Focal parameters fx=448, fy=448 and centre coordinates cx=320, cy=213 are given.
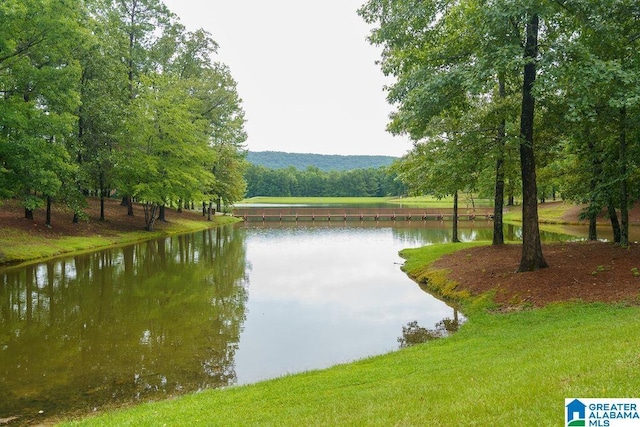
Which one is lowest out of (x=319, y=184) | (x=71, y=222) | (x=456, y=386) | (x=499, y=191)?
(x=456, y=386)

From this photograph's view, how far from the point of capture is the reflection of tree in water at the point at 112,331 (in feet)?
29.1

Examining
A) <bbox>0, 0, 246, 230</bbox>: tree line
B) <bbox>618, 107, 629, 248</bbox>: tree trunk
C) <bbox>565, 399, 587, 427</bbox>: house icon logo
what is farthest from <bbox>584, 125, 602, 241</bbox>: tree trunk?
<bbox>0, 0, 246, 230</bbox>: tree line

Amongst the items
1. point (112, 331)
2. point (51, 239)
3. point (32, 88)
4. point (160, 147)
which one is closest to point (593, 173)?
point (112, 331)

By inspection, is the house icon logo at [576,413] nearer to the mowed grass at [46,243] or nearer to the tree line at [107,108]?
the tree line at [107,108]

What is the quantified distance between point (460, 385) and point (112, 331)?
9.99m

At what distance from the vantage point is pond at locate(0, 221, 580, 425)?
916 centimetres

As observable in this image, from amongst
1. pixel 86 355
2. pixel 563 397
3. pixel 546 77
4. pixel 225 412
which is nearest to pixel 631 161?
pixel 546 77

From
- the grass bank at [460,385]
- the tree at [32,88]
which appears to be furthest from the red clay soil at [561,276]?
the tree at [32,88]

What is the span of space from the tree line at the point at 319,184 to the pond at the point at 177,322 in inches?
5539

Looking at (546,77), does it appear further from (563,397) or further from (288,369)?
(288,369)

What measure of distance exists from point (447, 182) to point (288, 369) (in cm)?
1277

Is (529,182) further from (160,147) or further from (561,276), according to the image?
(160,147)
